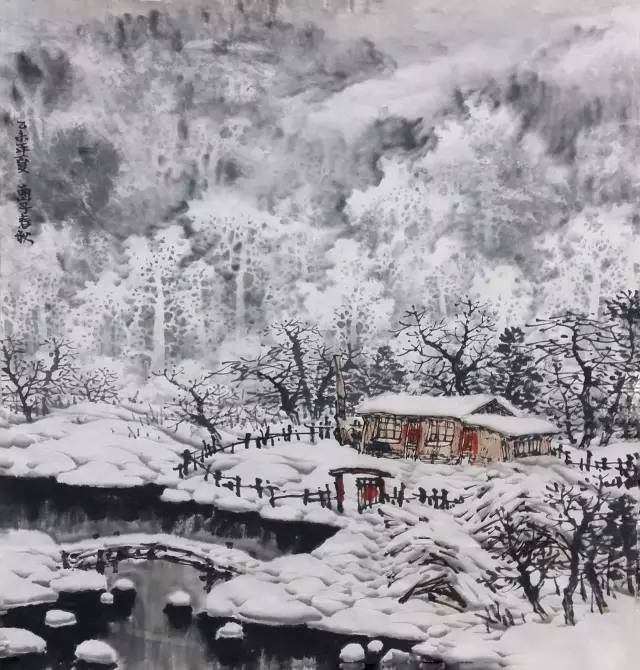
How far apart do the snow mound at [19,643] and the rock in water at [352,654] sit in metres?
1.12

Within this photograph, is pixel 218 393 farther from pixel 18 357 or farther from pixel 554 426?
pixel 554 426

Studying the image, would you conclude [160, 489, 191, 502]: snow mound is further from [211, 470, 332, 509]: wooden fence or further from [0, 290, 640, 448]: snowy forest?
[0, 290, 640, 448]: snowy forest

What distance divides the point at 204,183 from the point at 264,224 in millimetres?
295

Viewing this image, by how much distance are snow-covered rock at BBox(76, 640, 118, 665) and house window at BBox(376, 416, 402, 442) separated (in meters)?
1.28

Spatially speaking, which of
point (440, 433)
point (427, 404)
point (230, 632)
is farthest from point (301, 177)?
point (230, 632)

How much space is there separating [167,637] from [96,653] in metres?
0.26

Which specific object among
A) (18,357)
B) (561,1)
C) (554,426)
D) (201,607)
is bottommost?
(201,607)

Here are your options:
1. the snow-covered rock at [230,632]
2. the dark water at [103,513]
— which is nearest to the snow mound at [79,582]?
the dark water at [103,513]

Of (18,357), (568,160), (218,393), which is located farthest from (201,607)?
(568,160)

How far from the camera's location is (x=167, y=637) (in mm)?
2514

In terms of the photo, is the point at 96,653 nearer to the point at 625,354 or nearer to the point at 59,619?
the point at 59,619

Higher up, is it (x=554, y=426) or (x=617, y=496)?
(x=554, y=426)

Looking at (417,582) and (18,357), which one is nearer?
(417,582)

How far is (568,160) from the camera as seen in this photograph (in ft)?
8.59
